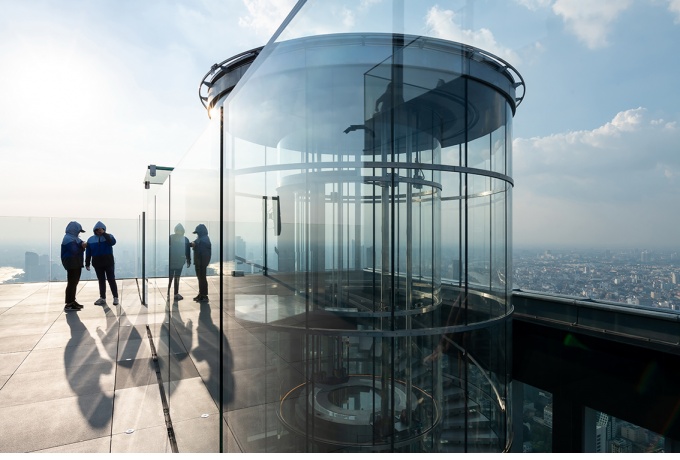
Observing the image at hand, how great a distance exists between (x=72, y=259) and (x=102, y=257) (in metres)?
0.59

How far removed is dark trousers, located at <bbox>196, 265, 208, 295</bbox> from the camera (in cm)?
293

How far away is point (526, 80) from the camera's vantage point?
81.4 inches

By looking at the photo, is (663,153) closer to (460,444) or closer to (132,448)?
(460,444)

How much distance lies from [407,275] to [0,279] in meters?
13.5

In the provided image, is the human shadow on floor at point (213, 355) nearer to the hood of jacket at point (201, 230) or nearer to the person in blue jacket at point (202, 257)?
the person in blue jacket at point (202, 257)

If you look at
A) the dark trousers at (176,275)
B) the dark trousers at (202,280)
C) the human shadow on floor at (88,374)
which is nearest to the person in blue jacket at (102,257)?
the human shadow on floor at (88,374)

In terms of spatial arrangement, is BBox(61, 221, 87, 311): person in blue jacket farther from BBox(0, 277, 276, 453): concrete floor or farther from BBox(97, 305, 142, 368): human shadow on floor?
BBox(0, 277, 276, 453): concrete floor

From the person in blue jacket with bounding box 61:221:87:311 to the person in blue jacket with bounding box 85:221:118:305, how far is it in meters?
0.26

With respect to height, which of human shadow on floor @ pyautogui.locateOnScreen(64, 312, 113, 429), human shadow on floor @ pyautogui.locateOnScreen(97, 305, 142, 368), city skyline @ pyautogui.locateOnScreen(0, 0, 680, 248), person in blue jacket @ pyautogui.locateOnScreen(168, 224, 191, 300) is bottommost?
human shadow on floor @ pyautogui.locateOnScreen(64, 312, 113, 429)

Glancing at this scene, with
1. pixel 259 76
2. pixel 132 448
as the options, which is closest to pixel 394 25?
pixel 259 76

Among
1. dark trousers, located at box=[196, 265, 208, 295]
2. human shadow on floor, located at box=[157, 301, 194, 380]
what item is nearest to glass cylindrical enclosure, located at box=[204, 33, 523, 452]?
dark trousers, located at box=[196, 265, 208, 295]

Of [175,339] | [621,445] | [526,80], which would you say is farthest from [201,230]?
[621,445]

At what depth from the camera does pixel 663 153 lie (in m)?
1.62

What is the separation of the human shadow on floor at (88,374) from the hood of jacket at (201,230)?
1.97 metres
